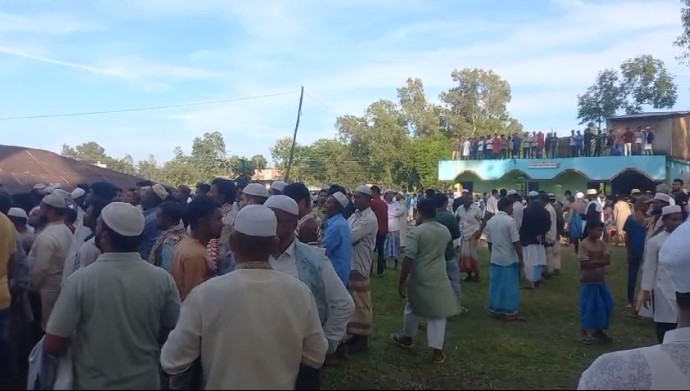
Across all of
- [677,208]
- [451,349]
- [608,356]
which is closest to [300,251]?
[608,356]

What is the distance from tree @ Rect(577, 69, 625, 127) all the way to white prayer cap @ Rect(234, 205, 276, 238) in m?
54.9

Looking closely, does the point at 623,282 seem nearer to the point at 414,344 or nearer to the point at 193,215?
the point at 414,344

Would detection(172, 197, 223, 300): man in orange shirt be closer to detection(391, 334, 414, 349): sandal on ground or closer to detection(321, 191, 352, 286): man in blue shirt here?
detection(321, 191, 352, 286): man in blue shirt

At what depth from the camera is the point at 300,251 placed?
4594 mm

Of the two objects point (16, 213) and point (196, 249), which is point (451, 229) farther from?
point (196, 249)

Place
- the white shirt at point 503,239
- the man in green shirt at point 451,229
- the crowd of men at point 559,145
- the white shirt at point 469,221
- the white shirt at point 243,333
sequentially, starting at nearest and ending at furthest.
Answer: the white shirt at point 243,333, the man in green shirt at point 451,229, the white shirt at point 503,239, the white shirt at point 469,221, the crowd of men at point 559,145

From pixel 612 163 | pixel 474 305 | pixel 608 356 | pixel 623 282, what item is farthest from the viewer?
pixel 612 163

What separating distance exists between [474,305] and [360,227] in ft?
11.8

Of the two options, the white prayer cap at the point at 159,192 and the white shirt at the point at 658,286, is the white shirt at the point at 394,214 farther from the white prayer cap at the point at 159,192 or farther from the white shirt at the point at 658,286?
the white shirt at the point at 658,286

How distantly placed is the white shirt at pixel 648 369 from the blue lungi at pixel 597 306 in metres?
6.67

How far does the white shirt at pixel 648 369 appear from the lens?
76.0 inches

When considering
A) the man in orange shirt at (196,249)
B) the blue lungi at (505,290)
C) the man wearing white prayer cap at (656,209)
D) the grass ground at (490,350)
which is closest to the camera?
the man in orange shirt at (196,249)

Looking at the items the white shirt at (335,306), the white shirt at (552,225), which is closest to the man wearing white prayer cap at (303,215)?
the white shirt at (335,306)

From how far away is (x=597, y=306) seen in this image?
8.36 meters
